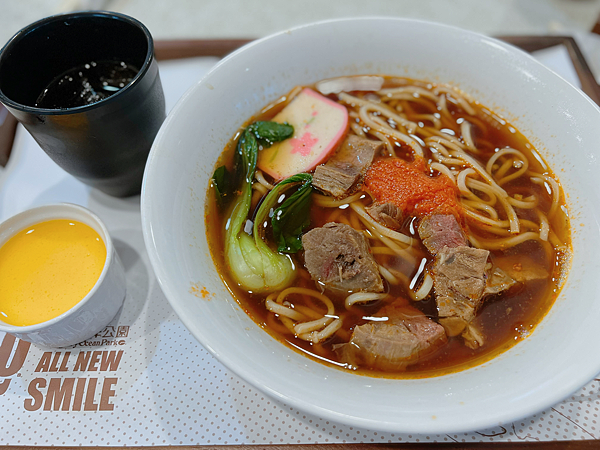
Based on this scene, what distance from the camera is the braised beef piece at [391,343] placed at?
4.65 ft

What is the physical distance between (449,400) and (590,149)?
121cm

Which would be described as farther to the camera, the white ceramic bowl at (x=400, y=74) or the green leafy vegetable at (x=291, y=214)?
the green leafy vegetable at (x=291, y=214)

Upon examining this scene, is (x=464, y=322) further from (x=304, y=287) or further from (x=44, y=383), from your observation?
(x=44, y=383)

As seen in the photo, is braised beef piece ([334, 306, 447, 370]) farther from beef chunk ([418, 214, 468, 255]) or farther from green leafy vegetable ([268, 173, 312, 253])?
green leafy vegetable ([268, 173, 312, 253])

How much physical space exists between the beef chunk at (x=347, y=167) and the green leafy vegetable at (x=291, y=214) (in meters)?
0.07

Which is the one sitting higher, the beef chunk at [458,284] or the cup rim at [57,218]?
the beef chunk at [458,284]

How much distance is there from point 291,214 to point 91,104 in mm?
861

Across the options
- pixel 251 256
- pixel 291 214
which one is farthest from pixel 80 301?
pixel 291 214

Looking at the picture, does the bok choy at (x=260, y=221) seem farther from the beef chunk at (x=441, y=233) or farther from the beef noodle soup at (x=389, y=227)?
the beef chunk at (x=441, y=233)

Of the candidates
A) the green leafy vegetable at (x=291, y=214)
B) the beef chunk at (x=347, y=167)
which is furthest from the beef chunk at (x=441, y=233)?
the green leafy vegetable at (x=291, y=214)

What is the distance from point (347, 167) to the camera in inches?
74.3

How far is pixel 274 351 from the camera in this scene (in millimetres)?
1355

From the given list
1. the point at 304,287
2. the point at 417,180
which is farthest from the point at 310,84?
the point at 304,287

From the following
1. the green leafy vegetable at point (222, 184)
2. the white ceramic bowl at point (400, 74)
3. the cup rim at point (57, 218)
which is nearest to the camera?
the white ceramic bowl at point (400, 74)
